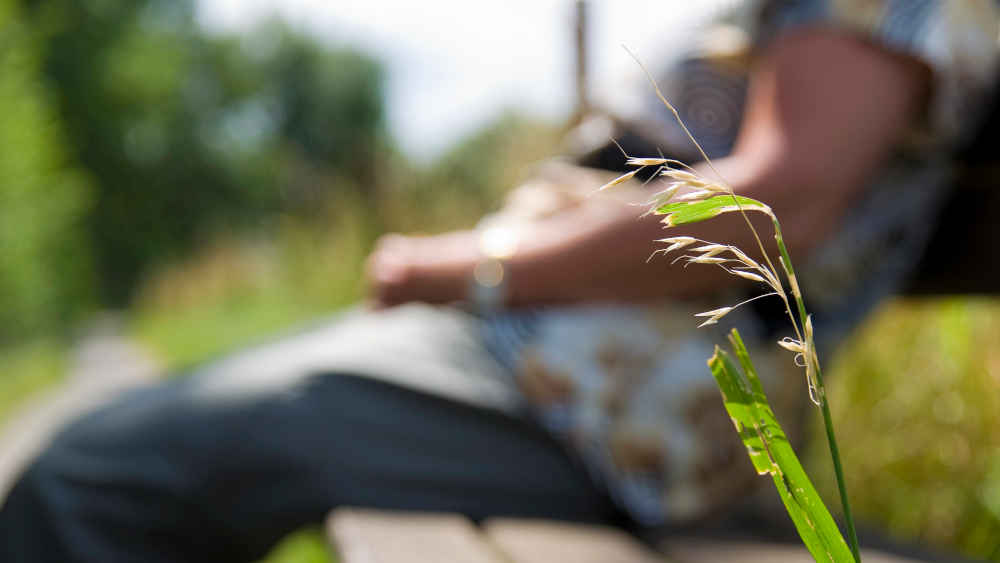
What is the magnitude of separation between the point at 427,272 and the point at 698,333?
0.41 metres

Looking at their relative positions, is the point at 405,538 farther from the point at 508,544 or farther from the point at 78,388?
the point at 78,388

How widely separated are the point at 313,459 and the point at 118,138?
64.1 ft

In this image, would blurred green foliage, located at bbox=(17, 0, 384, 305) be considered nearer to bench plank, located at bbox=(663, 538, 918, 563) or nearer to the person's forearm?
the person's forearm

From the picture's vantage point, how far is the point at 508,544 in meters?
1.08

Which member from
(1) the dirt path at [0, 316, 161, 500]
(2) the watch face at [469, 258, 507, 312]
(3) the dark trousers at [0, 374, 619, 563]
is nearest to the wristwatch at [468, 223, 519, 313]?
(2) the watch face at [469, 258, 507, 312]

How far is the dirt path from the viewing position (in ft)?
14.1

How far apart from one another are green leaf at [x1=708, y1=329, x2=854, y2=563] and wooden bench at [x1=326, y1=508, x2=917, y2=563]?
64 centimetres

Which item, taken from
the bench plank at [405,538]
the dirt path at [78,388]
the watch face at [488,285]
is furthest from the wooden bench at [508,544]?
the dirt path at [78,388]

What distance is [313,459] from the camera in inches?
46.8

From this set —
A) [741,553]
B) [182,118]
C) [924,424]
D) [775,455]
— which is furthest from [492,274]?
[182,118]

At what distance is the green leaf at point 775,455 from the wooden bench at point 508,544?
637 mm

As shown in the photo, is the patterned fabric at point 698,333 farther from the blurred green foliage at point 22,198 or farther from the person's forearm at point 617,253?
the blurred green foliage at point 22,198

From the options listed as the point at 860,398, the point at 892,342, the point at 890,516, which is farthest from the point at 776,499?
the point at 892,342

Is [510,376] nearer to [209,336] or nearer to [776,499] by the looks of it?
[776,499]
